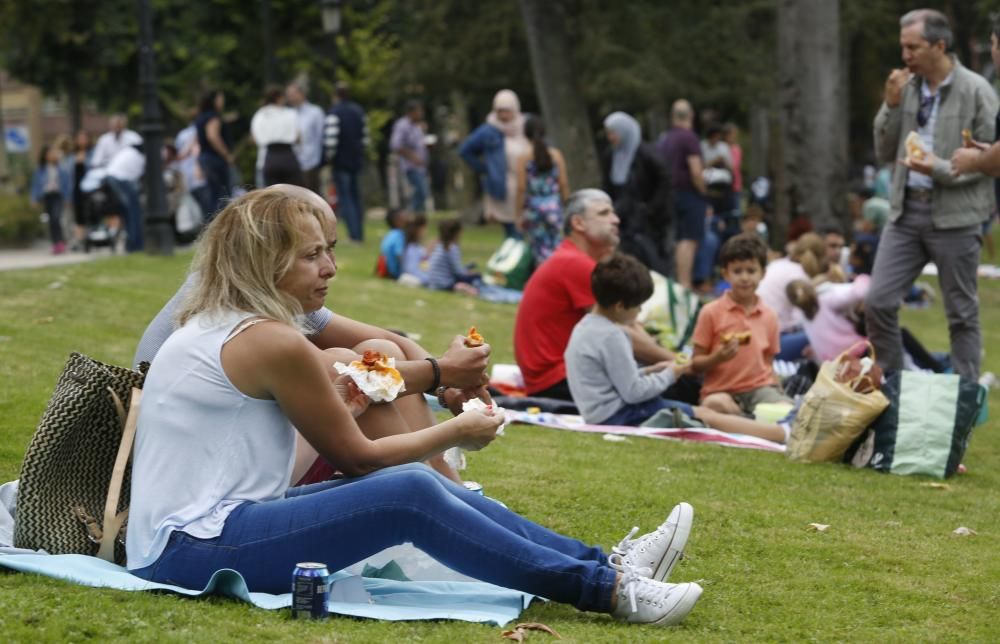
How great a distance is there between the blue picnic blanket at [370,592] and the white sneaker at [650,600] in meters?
0.33

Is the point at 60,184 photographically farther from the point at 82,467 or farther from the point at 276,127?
the point at 82,467

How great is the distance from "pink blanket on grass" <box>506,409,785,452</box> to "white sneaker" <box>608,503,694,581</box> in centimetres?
374

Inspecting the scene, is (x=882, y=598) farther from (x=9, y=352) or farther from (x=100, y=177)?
(x=100, y=177)

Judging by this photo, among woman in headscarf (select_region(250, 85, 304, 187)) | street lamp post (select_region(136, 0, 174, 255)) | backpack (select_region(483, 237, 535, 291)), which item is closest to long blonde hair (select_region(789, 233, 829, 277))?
backpack (select_region(483, 237, 535, 291))

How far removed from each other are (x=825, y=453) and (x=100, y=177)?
1525 centimetres

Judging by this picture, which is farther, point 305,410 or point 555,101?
point 555,101

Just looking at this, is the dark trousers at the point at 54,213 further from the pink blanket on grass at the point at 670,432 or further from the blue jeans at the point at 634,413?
the blue jeans at the point at 634,413

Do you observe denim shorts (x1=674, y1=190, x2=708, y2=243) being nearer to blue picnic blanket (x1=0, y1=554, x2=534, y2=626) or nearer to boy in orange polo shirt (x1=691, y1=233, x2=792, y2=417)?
boy in orange polo shirt (x1=691, y1=233, x2=792, y2=417)

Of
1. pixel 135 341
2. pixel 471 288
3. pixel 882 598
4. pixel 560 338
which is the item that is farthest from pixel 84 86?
pixel 882 598

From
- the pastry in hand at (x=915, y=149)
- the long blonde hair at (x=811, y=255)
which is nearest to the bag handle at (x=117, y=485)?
the pastry in hand at (x=915, y=149)

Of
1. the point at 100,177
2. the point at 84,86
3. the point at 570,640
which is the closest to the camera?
the point at 570,640

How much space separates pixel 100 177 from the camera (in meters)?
21.2

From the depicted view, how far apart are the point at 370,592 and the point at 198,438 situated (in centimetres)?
79

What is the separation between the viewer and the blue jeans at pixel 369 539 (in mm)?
4457
